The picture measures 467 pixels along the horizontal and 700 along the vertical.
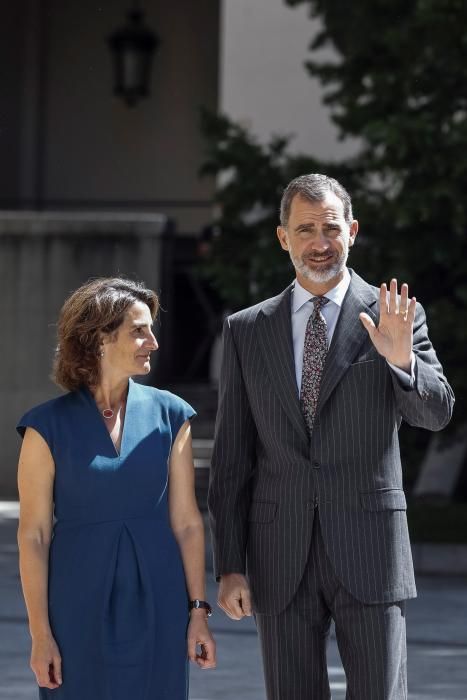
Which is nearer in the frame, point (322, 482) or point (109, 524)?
point (109, 524)

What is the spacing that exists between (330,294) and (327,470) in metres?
0.48

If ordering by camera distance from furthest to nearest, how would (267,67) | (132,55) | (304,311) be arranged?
1. (132,55)
2. (267,67)
3. (304,311)

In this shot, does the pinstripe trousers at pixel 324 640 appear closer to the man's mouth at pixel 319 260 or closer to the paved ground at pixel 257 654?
the man's mouth at pixel 319 260

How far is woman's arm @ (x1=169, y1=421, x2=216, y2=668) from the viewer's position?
12.1 feet

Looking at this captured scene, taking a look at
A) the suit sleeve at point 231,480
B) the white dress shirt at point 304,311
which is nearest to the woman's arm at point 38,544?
the suit sleeve at point 231,480

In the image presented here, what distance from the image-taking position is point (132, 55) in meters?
15.8

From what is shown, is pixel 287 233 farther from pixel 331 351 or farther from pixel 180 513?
→ pixel 180 513

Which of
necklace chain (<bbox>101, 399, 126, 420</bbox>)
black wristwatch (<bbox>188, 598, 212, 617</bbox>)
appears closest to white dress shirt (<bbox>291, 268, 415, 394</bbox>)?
necklace chain (<bbox>101, 399, 126, 420</bbox>)

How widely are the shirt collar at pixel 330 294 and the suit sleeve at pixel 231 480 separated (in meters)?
0.29

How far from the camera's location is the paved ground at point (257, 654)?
646 centimetres

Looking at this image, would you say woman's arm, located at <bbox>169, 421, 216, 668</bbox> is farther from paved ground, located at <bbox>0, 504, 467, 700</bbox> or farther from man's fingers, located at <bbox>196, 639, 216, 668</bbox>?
paved ground, located at <bbox>0, 504, 467, 700</bbox>

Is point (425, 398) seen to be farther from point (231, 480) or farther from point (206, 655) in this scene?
point (206, 655)

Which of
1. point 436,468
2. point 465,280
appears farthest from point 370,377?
point 436,468

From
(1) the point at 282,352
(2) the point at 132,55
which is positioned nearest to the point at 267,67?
(2) the point at 132,55
